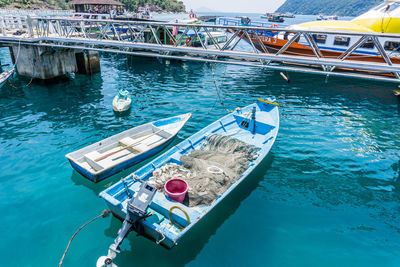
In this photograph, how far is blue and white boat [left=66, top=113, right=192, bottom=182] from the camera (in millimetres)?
10295

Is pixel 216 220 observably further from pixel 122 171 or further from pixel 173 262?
pixel 122 171

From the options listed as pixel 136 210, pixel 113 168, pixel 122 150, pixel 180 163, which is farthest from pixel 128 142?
pixel 136 210

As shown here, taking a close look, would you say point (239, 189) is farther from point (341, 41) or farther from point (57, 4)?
point (57, 4)

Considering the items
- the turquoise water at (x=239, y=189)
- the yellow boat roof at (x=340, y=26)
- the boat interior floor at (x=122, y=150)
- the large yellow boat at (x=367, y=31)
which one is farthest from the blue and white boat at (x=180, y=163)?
the yellow boat roof at (x=340, y=26)

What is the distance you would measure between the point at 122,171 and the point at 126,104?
7857mm

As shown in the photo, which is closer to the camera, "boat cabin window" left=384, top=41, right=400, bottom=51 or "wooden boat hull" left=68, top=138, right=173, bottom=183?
"wooden boat hull" left=68, top=138, right=173, bottom=183

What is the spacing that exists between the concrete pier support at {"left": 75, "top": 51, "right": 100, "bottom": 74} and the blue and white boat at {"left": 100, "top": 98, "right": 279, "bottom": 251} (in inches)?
734

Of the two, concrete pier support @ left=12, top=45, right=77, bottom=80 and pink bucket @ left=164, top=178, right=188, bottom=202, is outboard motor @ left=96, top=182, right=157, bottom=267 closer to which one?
pink bucket @ left=164, top=178, right=188, bottom=202

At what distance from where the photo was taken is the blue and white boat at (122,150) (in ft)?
33.8

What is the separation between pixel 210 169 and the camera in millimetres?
9602

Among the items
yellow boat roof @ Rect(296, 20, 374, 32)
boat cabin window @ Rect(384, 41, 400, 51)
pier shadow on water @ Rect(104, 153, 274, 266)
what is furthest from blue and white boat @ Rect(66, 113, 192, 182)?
boat cabin window @ Rect(384, 41, 400, 51)

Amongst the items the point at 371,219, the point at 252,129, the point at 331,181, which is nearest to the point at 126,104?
the point at 252,129

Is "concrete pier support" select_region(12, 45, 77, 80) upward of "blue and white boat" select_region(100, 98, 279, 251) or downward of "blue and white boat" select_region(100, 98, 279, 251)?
upward

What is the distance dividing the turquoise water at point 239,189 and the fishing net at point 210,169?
111 centimetres
